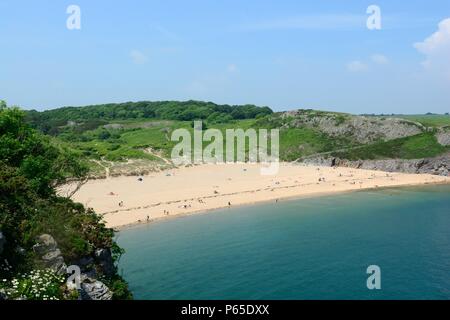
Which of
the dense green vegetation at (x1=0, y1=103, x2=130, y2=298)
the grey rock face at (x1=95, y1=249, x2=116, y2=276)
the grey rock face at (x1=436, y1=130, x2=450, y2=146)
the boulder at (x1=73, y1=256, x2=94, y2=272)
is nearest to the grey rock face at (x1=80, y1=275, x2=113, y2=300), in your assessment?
the boulder at (x1=73, y1=256, x2=94, y2=272)

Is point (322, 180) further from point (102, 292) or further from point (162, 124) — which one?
point (162, 124)

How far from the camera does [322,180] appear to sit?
96.7m

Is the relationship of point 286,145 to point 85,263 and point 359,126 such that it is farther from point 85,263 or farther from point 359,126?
point 85,263

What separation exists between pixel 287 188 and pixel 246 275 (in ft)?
165

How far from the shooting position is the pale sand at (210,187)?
71.3m

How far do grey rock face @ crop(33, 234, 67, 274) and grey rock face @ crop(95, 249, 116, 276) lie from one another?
16.0 ft

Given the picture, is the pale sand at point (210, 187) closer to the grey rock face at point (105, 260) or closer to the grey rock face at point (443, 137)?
the grey rock face at point (443, 137)

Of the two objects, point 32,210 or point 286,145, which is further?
point 286,145

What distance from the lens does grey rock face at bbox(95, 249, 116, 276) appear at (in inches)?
1074

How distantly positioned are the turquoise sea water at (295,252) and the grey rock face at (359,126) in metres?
67.3

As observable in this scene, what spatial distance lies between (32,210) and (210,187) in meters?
64.8

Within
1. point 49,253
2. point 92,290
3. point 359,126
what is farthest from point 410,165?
point 49,253

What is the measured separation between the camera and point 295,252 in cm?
4738
